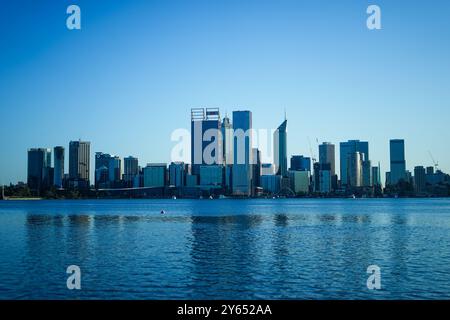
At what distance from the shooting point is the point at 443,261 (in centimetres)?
4056

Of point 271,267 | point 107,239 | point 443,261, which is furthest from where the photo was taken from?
point 107,239

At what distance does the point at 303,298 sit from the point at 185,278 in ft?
30.2

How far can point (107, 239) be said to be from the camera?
2343 inches

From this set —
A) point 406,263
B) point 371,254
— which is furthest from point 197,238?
point 406,263

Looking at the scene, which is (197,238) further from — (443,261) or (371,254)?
(443,261)

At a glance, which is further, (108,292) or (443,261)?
(443,261)

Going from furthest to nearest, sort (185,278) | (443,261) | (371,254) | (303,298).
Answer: (371,254)
(443,261)
(185,278)
(303,298)

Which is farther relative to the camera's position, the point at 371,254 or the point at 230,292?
the point at 371,254

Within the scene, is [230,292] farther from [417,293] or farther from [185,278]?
[417,293]

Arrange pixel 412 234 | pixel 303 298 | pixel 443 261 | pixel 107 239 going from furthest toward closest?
pixel 412 234
pixel 107 239
pixel 443 261
pixel 303 298

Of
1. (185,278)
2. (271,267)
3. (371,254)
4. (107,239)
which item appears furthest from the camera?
(107,239)
